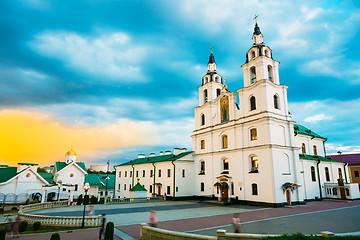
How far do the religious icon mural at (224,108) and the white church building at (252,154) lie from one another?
0.16 metres

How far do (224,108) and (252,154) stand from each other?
9.16 meters

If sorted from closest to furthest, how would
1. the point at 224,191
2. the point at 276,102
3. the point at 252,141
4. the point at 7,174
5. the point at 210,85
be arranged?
the point at 252,141
the point at 276,102
the point at 224,191
the point at 7,174
the point at 210,85

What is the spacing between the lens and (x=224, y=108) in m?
36.2

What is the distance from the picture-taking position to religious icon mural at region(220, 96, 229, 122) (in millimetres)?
35594

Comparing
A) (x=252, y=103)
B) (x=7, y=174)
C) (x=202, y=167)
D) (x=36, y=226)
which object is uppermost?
(x=252, y=103)

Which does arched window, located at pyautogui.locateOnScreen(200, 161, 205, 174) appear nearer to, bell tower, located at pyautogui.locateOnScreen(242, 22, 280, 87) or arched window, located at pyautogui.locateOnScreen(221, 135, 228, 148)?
arched window, located at pyautogui.locateOnScreen(221, 135, 228, 148)

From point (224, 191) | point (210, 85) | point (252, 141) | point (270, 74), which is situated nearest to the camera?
point (252, 141)

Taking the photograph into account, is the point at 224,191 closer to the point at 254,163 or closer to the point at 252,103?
the point at 254,163

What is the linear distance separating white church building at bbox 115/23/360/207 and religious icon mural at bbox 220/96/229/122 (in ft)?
0.52

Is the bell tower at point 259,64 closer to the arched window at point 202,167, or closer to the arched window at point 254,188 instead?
the arched window at point 254,188

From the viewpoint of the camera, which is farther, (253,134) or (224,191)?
(224,191)

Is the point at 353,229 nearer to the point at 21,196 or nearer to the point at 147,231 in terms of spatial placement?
the point at 147,231

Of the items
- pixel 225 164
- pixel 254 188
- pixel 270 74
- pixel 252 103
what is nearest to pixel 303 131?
pixel 270 74

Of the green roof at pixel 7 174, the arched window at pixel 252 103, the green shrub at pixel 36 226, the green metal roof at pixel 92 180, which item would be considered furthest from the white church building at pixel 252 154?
the green shrub at pixel 36 226
